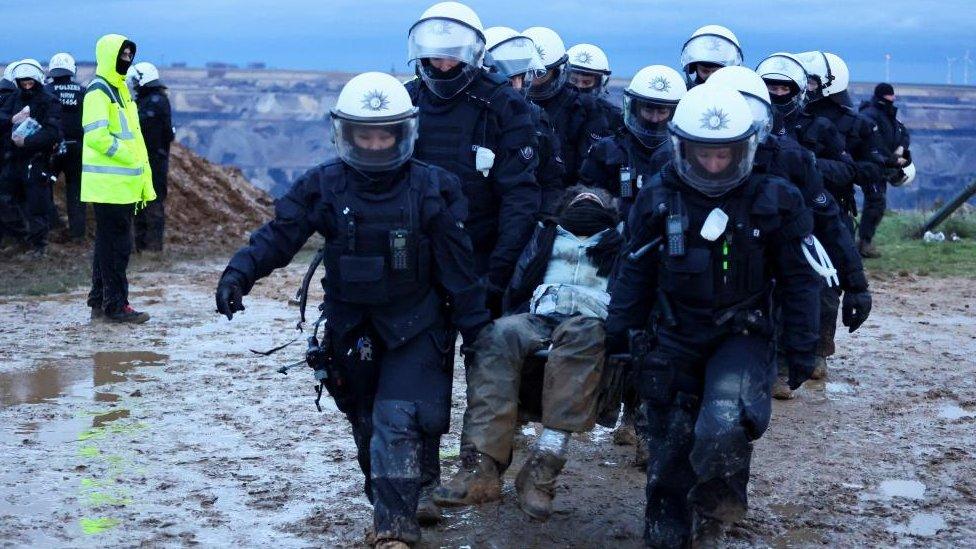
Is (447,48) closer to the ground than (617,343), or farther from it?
farther from it

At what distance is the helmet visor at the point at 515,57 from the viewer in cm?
805

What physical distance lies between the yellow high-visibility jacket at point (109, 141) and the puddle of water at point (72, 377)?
152 cm

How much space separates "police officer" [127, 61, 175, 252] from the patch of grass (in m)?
8.06

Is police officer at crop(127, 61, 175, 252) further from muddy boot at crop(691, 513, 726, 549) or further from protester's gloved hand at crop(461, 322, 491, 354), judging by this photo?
muddy boot at crop(691, 513, 726, 549)

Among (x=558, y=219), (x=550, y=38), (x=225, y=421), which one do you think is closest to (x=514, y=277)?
(x=558, y=219)

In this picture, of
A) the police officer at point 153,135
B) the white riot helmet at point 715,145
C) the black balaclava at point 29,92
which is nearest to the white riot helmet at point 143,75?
the police officer at point 153,135

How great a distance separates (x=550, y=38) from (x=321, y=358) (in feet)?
13.3

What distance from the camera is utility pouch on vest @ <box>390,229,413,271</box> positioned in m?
5.45

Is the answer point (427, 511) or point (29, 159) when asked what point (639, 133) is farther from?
point (29, 159)

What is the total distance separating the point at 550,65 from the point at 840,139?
1.94 metres

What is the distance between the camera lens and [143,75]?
50.5 feet

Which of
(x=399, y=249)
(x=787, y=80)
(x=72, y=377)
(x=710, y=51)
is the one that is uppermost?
(x=710, y=51)

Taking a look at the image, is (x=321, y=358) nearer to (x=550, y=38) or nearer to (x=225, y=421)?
(x=225, y=421)

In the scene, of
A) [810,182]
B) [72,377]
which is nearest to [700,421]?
[810,182]
